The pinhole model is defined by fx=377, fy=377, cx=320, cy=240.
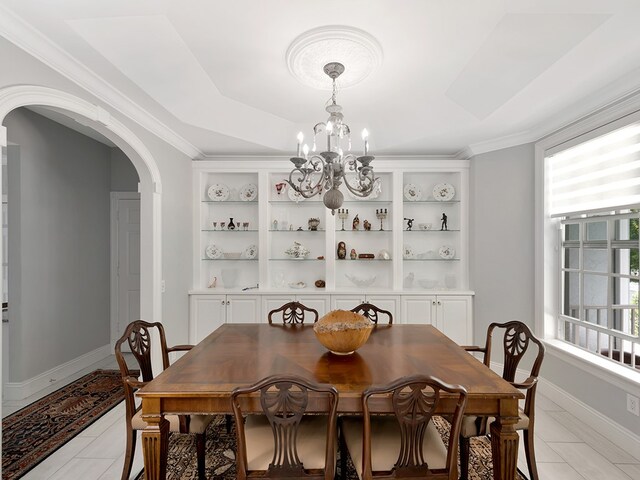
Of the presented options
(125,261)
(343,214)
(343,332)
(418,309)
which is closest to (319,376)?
(343,332)

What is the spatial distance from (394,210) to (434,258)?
0.78 m

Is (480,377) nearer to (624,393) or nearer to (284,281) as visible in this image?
(624,393)

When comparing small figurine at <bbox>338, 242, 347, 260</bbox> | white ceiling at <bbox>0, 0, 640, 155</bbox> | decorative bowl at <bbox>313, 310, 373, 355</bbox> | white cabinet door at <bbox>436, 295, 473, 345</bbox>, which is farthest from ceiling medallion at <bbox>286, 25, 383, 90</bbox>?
white cabinet door at <bbox>436, 295, 473, 345</bbox>

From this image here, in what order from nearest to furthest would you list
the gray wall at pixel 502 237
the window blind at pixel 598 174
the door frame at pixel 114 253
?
1. the window blind at pixel 598 174
2. the gray wall at pixel 502 237
3. the door frame at pixel 114 253

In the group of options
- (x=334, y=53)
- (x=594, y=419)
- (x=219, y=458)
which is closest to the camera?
(x=334, y=53)

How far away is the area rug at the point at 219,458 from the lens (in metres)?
2.40

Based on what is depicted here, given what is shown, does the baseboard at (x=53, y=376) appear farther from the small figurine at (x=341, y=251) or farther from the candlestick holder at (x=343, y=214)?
the candlestick holder at (x=343, y=214)

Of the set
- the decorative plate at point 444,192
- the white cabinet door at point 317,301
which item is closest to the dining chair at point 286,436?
the white cabinet door at point 317,301

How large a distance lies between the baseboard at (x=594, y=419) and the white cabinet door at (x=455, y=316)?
925 mm

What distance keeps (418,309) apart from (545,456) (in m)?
2.01

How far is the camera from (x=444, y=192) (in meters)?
4.68

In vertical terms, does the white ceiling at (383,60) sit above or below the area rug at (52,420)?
above

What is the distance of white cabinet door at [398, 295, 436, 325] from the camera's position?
4438 millimetres

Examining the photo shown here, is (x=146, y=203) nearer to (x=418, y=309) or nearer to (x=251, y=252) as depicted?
(x=251, y=252)
